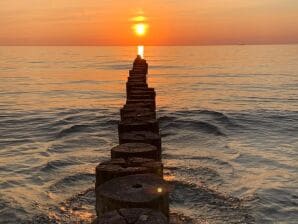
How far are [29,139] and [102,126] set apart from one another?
4.42 metres

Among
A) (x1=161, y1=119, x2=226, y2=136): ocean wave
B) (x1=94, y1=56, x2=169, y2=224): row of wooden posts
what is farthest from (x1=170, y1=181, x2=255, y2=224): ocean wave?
(x1=161, y1=119, x2=226, y2=136): ocean wave

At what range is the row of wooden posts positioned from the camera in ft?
16.8

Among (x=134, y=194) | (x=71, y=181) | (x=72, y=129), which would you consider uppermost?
(x=134, y=194)

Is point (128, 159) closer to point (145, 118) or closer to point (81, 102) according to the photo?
point (145, 118)

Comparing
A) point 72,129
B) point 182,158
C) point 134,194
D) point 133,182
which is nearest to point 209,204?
point 133,182

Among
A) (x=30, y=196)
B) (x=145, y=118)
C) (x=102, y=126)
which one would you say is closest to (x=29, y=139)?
(x=102, y=126)

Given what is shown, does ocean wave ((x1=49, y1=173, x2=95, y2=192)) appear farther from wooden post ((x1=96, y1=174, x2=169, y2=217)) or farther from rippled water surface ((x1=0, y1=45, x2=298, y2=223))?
wooden post ((x1=96, y1=174, x2=169, y2=217))

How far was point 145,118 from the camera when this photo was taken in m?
10.4

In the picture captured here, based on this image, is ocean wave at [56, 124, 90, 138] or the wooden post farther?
ocean wave at [56, 124, 90, 138]

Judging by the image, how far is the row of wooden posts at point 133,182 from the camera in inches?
201

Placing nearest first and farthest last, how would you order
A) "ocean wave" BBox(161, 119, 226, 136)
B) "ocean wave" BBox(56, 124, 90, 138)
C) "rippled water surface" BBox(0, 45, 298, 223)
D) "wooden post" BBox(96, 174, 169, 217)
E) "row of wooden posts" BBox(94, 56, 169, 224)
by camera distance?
"row of wooden posts" BBox(94, 56, 169, 224), "wooden post" BBox(96, 174, 169, 217), "rippled water surface" BBox(0, 45, 298, 223), "ocean wave" BBox(56, 124, 90, 138), "ocean wave" BBox(161, 119, 226, 136)

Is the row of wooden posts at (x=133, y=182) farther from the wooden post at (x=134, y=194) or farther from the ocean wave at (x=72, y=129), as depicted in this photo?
the ocean wave at (x=72, y=129)

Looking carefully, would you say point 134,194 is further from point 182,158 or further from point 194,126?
point 194,126

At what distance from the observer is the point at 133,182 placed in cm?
617
